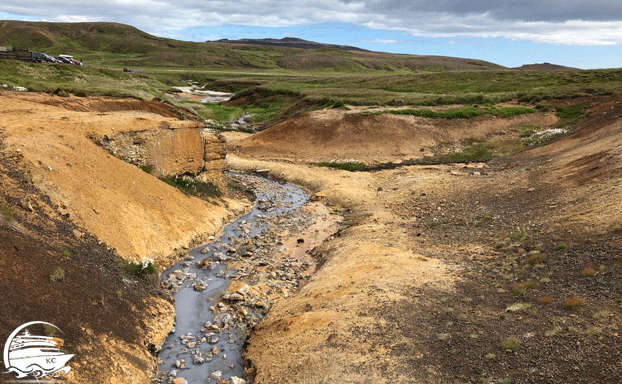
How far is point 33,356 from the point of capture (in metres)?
7.54

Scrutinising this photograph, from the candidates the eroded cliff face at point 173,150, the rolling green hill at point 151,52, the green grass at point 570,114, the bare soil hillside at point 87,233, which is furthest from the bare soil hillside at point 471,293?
the rolling green hill at point 151,52

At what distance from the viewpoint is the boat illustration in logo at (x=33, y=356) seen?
722cm

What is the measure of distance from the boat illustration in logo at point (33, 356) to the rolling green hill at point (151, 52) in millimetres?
113372

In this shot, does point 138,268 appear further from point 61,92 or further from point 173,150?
point 61,92

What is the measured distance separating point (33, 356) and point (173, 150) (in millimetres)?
13396

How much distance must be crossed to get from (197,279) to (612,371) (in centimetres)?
1115

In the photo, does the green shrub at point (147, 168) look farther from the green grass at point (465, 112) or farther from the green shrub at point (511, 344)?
the green grass at point (465, 112)

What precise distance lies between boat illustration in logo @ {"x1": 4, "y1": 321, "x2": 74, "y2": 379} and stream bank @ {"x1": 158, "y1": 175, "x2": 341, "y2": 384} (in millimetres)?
2405

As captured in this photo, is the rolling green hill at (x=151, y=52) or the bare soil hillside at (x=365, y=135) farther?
the rolling green hill at (x=151, y=52)

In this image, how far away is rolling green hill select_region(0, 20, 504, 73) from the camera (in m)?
126

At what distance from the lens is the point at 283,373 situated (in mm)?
9453

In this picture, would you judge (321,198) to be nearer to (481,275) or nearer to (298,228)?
(298,228)

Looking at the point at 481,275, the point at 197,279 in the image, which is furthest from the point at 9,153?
the point at 481,275

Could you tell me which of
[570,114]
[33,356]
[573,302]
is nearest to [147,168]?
[33,356]
